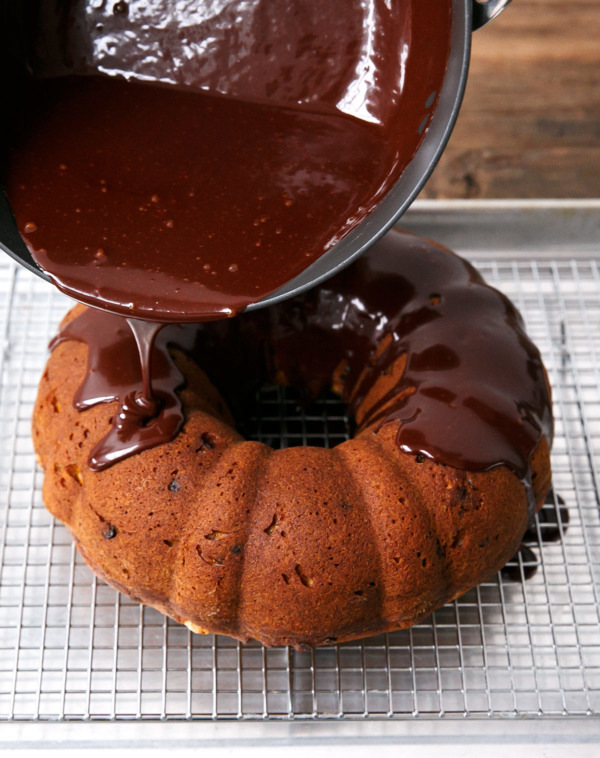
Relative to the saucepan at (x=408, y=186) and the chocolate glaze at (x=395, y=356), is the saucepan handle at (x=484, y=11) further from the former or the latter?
the chocolate glaze at (x=395, y=356)

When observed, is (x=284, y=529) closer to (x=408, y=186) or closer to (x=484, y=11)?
(x=408, y=186)

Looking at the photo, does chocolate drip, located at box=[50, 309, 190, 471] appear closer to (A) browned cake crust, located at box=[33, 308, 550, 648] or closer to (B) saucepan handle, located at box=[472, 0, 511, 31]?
(A) browned cake crust, located at box=[33, 308, 550, 648]

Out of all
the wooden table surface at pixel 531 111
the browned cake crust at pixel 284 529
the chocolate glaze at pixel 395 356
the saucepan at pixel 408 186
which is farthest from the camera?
the wooden table surface at pixel 531 111

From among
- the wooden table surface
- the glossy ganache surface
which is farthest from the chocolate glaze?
the wooden table surface

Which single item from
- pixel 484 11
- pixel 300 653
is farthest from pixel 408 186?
pixel 300 653

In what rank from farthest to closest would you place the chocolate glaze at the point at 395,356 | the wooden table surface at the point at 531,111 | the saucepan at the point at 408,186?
the wooden table surface at the point at 531,111 < the chocolate glaze at the point at 395,356 < the saucepan at the point at 408,186

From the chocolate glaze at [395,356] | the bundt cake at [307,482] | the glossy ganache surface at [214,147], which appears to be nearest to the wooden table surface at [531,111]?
the chocolate glaze at [395,356]

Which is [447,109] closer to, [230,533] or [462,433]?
[462,433]
